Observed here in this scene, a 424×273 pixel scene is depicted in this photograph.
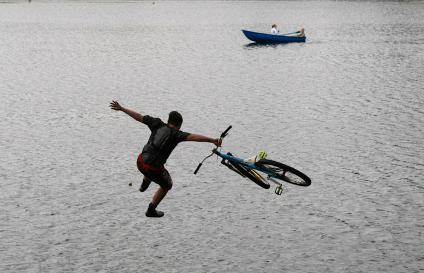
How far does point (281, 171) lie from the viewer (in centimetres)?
1297

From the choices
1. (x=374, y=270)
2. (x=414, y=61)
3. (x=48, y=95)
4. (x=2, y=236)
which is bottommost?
(x=2, y=236)

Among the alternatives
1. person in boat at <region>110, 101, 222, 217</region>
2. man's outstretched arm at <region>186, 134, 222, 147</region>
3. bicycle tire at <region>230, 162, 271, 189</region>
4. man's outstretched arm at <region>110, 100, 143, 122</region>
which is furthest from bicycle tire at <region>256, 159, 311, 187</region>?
man's outstretched arm at <region>110, 100, 143, 122</region>

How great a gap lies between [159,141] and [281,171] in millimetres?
2964

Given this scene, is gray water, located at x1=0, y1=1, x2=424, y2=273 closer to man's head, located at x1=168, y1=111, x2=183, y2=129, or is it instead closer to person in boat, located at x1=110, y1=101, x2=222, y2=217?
person in boat, located at x1=110, y1=101, x2=222, y2=217

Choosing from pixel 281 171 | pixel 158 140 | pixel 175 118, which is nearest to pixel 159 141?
pixel 158 140

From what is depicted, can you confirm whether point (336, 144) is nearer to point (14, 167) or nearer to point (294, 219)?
point (294, 219)

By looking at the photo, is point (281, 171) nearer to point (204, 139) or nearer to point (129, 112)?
point (204, 139)

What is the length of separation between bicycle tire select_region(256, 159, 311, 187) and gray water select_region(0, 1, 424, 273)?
1.07 metres

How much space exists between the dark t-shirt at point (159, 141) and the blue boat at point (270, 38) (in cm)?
5361

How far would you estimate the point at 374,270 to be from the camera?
11.0 m

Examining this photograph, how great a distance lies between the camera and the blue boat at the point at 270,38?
64.5 meters

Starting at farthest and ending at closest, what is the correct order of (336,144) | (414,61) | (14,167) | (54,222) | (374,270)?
(414,61)
(336,144)
(14,167)
(54,222)
(374,270)

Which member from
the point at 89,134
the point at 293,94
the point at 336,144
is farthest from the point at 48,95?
the point at 336,144

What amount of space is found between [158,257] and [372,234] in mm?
4778
